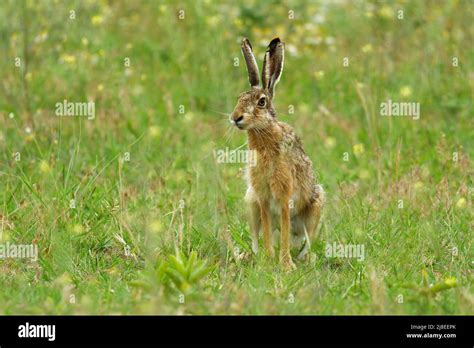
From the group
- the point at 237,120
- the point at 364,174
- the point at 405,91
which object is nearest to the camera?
the point at 237,120

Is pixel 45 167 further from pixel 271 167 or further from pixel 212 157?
pixel 271 167

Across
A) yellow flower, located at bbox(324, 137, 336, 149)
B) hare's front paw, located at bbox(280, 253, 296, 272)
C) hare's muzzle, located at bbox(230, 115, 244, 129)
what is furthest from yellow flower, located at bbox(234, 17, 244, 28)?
hare's front paw, located at bbox(280, 253, 296, 272)

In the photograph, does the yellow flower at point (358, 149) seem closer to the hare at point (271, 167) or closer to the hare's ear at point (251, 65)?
the hare at point (271, 167)

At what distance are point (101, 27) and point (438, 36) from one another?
4054mm

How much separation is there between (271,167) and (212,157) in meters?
0.75

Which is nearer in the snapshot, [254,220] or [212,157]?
[254,220]

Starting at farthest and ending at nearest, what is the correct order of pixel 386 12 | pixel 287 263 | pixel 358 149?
pixel 386 12
pixel 358 149
pixel 287 263

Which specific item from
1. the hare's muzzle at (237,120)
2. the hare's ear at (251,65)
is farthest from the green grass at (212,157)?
the hare's ear at (251,65)

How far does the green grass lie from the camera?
20.9ft

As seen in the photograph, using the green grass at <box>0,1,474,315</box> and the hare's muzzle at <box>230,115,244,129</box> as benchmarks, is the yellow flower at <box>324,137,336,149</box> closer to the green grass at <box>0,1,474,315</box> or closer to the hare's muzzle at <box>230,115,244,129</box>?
the green grass at <box>0,1,474,315</box>

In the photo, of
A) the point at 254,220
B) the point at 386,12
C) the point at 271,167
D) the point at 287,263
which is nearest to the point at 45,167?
the point at 254,220

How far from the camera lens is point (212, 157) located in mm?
8023

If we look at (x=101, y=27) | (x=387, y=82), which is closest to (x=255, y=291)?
(x=387, y=82)

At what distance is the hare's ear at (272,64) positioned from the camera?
7445mm
